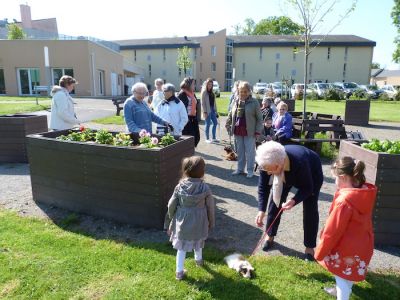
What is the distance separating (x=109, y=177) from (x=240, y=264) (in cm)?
202

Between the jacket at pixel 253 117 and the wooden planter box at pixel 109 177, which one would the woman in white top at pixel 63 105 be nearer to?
the wooden planter box at pixel 109 177

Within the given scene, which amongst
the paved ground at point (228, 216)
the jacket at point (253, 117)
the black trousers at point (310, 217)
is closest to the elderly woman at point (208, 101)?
the paved ground at point (228, 216)

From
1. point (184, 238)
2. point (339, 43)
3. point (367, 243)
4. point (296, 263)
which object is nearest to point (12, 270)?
point (184, 238)

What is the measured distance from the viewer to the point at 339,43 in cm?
5484

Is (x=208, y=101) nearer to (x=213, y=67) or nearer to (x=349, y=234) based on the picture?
(x=349, y=234)

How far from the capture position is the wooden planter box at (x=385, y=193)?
3.90 m

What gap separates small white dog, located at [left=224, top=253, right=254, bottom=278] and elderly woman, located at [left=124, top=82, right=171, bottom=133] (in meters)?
2.64

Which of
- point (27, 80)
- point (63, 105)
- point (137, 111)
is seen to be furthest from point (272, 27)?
point (137, 111)

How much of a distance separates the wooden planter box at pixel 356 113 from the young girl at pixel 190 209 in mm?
12629

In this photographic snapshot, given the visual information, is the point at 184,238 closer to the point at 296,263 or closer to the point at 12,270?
the point at 296,263

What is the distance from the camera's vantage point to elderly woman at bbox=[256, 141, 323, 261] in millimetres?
3158

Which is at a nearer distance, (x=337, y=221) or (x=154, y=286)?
(x=337, y=221)

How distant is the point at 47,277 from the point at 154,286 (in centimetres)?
107

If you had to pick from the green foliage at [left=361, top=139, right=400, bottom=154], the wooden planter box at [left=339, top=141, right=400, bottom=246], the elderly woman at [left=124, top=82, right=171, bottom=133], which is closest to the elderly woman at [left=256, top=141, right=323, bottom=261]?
the wooden planter box at [left=339, top=141, right=400, bottom=246]
